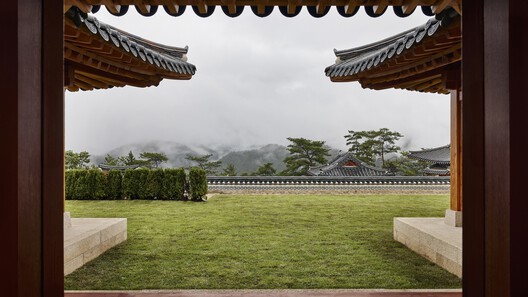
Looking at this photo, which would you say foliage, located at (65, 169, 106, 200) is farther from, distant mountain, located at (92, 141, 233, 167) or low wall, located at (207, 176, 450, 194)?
distant mountain, located at (92, 141, 233, 167)

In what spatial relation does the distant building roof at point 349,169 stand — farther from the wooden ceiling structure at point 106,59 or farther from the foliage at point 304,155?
the wooden ceiling structure at point 106,59

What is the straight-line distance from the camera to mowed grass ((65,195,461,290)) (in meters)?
3.78

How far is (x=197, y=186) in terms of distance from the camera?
1163 cm

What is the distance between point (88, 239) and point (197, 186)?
7.05m

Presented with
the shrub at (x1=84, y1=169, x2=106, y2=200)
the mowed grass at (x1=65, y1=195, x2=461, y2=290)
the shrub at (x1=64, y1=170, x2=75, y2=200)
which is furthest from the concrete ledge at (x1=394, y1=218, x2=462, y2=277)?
the shrub at (x1=64, y1=170, x2=75, y2=200)

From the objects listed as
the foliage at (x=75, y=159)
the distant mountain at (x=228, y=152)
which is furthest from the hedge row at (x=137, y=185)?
the distant mountain at (x=228, y=152)
